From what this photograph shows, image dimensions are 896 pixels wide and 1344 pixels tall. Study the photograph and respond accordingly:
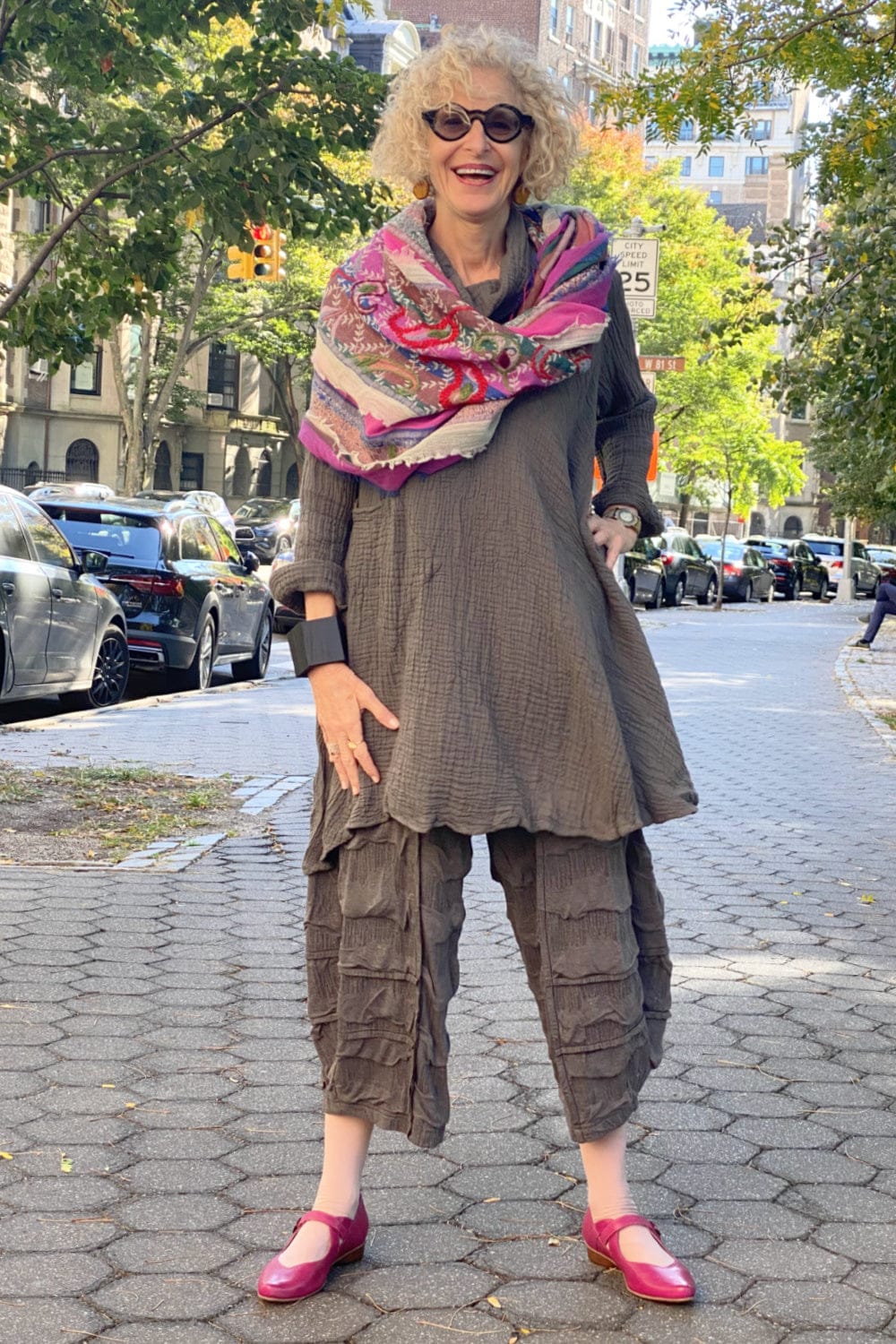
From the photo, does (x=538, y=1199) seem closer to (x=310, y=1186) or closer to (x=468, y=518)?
(x=310, y=1186)

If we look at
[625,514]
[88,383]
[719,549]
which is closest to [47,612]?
[625,514]

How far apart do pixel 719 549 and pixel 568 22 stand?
6262cm

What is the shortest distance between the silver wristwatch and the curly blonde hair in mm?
575

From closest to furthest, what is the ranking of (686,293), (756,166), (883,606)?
(883,606) < (686,293) < (756,166)

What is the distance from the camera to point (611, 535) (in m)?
3.31

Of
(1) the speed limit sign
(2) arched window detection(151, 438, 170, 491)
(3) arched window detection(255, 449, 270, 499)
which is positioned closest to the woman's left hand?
(1) the speed limit sign

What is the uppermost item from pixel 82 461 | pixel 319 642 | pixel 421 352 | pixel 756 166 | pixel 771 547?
pixel 756 166

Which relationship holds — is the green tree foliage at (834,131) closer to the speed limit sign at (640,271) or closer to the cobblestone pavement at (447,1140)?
the speed limit sign at (640,271)

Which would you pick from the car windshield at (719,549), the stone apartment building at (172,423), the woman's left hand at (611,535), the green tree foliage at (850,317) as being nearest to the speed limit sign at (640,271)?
the green tree foliage at (850,317)

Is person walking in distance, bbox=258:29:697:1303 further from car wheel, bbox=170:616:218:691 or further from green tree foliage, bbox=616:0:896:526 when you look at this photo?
car wheel, bbox=170:616:218:691

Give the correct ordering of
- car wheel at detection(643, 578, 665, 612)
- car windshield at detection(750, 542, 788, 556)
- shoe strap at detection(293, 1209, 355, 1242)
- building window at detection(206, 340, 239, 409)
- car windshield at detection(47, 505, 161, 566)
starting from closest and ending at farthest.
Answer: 1. shoe strap at detection(293, 1209, 355, 1242)
2. car windshield at detection(47, 505, 161, 566)
3. car wheel at detection(643, 578, 665, 612)
4. car windshield at detection(750, 542, 788, 556)
5. building window at detection(206, 340, 239, 409)

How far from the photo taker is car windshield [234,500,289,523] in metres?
39.5

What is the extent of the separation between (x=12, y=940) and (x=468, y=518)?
3.05 metres

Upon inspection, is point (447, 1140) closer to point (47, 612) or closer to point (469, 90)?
point (469, 90)
